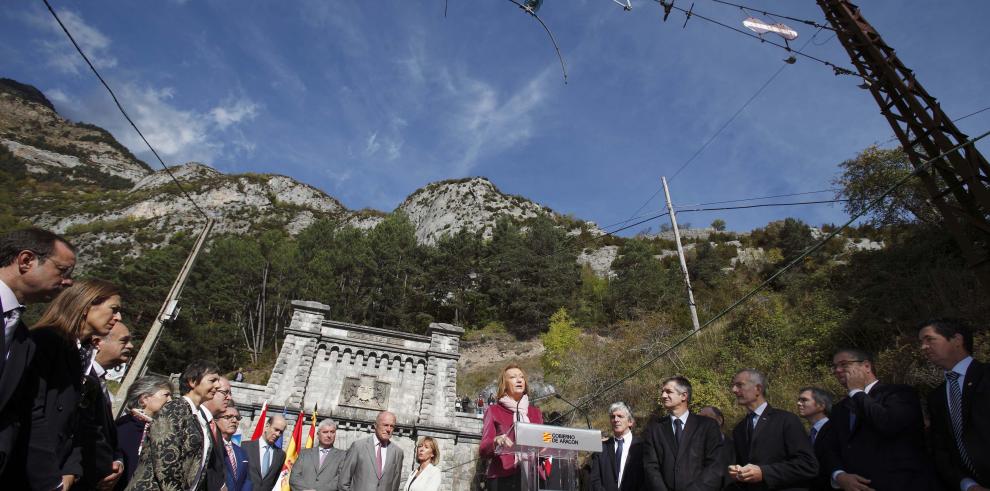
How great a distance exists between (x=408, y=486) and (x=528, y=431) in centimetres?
288

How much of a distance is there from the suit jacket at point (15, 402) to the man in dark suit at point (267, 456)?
3863mm

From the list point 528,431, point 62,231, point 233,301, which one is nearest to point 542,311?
point 233,301

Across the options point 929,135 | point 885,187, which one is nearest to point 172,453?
point 929,135

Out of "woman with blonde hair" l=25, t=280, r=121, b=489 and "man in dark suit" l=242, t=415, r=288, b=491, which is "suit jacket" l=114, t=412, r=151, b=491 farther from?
"man in dark suit" l=242, t=415, r=288, b=491

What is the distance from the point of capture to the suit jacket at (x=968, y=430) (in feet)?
10.3

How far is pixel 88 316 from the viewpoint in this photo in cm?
279

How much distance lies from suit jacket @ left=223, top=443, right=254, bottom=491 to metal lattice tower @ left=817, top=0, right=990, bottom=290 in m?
10.6

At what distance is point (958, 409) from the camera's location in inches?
133

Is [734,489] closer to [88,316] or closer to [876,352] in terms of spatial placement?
[88,316]

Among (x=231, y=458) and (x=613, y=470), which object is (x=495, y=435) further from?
(x=231, y=458)

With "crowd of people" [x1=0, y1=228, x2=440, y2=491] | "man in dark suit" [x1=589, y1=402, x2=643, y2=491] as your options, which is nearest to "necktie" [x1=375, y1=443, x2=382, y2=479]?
"crowd of people" [x1=0, y1=228, x2=440, y2=491]

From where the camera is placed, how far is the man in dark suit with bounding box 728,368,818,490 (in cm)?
383

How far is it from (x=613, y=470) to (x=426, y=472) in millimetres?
2119

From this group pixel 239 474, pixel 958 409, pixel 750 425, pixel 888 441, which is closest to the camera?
pixel 958 409
